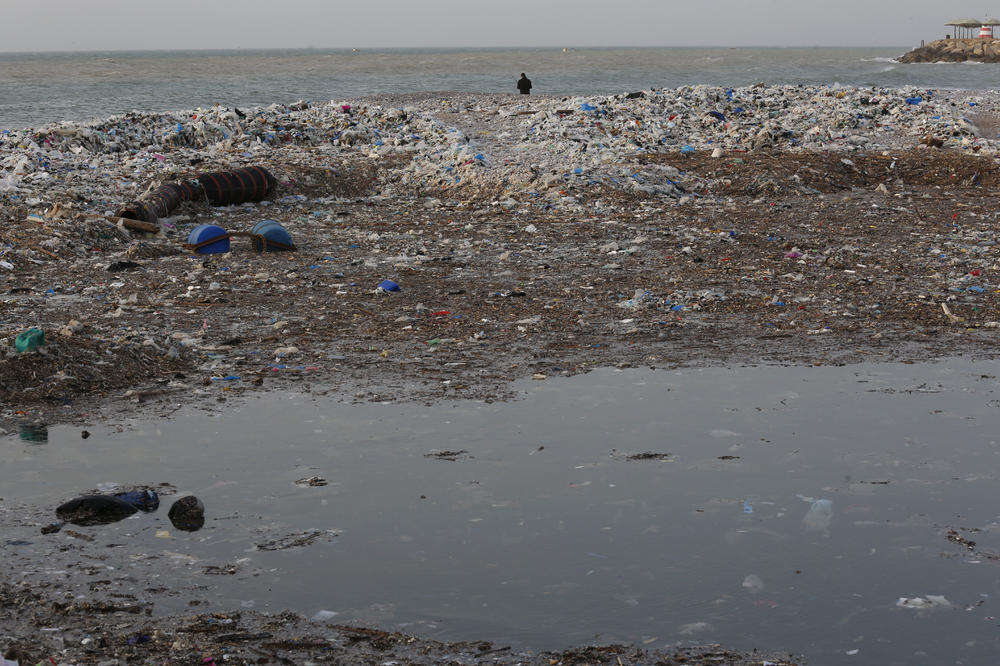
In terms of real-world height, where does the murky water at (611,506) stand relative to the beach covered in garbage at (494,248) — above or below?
below

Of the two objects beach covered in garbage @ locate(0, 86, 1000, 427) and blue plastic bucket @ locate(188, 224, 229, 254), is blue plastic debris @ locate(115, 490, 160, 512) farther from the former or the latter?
blue plastic bucket @ locate(188, 224, 229, 254)

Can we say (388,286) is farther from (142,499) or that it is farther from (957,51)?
(957,51)

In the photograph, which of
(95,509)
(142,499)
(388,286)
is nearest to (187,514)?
(142,499)

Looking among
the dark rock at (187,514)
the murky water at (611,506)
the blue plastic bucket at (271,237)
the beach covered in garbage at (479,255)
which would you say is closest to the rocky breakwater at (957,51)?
the beach covered in garbage at (479,255)

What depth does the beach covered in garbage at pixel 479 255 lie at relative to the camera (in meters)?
5.38

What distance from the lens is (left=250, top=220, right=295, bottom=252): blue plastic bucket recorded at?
28.2 feet

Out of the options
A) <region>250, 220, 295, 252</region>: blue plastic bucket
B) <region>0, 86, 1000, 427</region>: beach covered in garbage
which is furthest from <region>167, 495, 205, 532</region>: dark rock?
<region>250, 220, 295, 252</region>: blue plastic bucket

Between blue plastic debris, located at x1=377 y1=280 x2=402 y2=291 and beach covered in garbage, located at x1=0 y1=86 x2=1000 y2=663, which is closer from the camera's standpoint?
beach covered in garbage, located at x1=0 y1=86 x2=1000 y2=663

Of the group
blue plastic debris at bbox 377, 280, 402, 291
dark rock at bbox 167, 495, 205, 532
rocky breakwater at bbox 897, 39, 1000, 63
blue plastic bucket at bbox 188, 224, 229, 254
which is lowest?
dark rock at bbox 167, 495, 205, 532

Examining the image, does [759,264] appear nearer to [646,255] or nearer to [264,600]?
[646,255]

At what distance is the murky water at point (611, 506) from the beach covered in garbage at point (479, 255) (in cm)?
25

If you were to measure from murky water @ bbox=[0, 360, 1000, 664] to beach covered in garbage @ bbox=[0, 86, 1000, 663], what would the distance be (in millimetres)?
247

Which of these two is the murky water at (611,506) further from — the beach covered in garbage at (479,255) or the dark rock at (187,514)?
the beach covered in garbage at (479,255)

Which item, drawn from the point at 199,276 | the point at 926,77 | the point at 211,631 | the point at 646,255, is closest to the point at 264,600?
the point at 211,631
